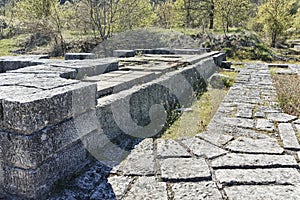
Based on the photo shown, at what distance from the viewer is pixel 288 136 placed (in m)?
3.25

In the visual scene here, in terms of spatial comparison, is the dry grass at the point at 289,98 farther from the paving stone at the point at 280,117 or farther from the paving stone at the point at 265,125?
the paving stone at the point at 265,125

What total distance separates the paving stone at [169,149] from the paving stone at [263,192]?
2.18ft

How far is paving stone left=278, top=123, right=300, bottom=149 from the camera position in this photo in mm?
Answer: 2973

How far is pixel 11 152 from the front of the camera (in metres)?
1.92

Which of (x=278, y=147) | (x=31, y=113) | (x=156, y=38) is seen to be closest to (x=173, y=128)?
(x=278, y=147)

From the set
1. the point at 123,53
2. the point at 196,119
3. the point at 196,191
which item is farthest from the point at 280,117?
the point at 123,53

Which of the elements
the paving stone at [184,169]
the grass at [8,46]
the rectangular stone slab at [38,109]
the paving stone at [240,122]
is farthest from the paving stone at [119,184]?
the grass at [8,46]

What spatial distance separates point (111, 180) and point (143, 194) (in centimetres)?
33

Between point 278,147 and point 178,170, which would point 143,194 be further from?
point 278,147

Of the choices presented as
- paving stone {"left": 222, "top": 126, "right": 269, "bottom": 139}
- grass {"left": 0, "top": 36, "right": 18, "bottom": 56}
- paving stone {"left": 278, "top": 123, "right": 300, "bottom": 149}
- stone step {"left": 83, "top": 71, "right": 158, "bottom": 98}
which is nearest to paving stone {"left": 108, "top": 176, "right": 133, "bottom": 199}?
stone step {"left": 83, "top": 71, "right": 158, "bottom": 98}

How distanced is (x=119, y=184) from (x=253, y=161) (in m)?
1.23

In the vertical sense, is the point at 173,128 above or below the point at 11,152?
below

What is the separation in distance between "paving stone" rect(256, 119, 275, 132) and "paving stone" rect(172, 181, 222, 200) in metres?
1.62

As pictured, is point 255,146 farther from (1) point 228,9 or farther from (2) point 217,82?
(1) point 228,9
